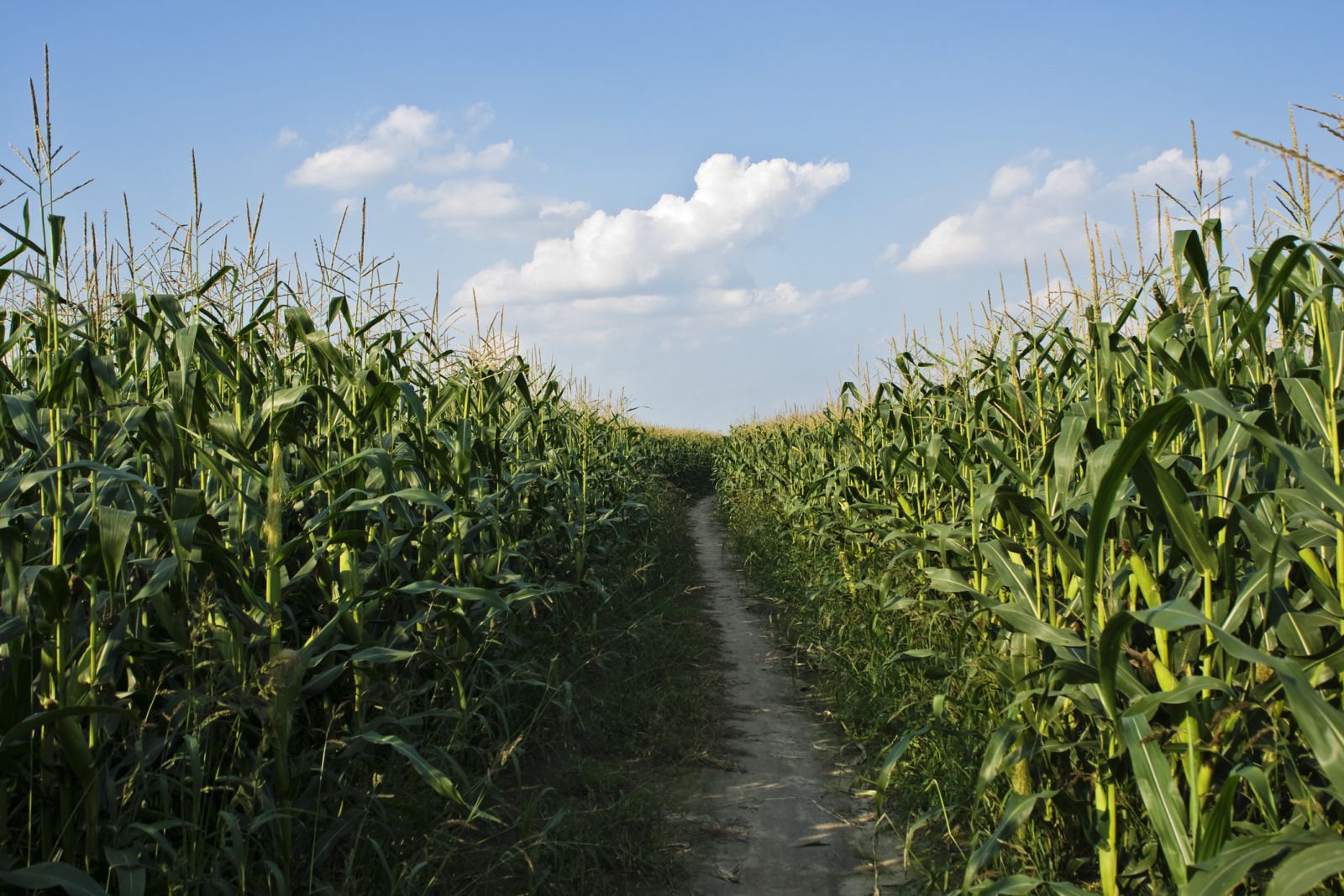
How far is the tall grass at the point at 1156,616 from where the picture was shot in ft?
6.80

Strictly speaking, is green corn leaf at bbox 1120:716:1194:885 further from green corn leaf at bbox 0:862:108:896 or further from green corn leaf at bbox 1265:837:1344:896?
green corn leaf at bbox 0:862:108:896

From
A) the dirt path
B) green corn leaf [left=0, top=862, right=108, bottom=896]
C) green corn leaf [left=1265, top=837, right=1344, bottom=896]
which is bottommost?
the dirt path

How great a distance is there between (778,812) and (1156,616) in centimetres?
267

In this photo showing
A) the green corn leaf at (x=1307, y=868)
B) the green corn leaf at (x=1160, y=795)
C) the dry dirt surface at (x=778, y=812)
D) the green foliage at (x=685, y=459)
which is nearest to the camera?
the green corn leaf at (x=1307, y=868)

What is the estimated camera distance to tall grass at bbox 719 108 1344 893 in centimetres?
207

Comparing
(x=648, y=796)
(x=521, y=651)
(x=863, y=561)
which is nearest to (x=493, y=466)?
(x=521, y=651)

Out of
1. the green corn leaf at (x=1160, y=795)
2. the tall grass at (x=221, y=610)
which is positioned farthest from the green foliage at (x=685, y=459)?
the green corn leaf at (x=1160, y=795)

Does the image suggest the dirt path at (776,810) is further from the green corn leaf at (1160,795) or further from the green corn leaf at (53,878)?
the green corn leaf at (53,878)

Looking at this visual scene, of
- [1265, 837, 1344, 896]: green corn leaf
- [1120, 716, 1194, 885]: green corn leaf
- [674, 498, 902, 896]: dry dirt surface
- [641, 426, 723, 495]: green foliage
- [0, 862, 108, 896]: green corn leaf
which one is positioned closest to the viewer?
[1265, 837, 1344, 896]: green corn leaf

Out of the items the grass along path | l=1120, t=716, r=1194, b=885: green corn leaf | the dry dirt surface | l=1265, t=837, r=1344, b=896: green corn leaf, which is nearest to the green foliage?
the grass along path

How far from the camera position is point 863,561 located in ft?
24.9

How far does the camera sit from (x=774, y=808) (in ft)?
14.2

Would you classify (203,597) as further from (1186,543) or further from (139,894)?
(1186,543)

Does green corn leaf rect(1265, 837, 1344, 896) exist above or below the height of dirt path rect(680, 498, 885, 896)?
above
